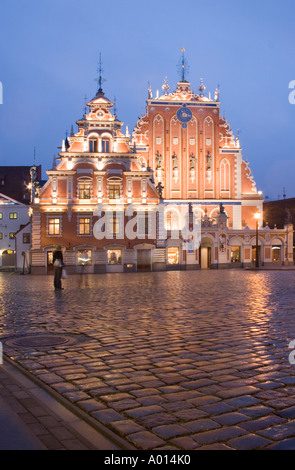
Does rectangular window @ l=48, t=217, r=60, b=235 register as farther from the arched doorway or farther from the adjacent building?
the adjacent building

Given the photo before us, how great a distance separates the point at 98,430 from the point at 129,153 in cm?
3847

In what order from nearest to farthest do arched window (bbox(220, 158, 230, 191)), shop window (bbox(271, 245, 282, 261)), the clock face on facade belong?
1. shop window (bbox(271, 245, 282, 261))
2. the clock face on facade
3. arched window (bbox(220, 158, 230, 191))

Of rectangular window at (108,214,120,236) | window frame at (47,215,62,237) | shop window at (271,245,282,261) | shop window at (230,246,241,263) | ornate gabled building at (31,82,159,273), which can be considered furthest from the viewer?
shop window at (271,245,282,261)

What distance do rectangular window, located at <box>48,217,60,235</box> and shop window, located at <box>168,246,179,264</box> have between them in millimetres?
10222

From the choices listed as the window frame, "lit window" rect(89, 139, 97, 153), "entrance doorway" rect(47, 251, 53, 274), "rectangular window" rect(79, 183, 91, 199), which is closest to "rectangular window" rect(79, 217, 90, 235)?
the window frame

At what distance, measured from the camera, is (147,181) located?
42.2m

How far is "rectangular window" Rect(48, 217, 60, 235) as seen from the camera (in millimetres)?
41219

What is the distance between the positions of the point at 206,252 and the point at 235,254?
3104 millimetres

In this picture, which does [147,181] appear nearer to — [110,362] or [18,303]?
[18,303]

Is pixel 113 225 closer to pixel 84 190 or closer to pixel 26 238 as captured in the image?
Result: pixel 84 190

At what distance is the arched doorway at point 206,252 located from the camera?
4556 centimetres
